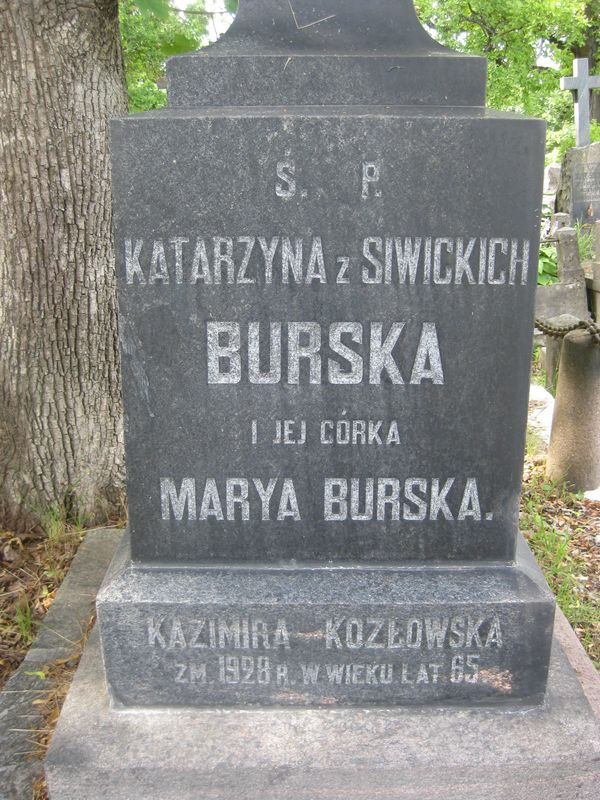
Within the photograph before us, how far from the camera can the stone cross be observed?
48.8ft

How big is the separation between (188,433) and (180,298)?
0.39 m

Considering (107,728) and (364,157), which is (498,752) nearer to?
(107,728)

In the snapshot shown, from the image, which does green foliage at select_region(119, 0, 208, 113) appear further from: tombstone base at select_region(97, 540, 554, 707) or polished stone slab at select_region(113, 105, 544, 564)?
tombstone base at select_region(97, 540, 554, 707)

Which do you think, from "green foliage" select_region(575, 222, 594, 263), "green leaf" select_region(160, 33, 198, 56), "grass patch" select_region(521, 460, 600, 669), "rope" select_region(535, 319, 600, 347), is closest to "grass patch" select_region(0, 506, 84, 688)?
"green leaf" select_region(160, 33, 198, 56)

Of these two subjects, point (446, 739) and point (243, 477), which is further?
point (243, 477)

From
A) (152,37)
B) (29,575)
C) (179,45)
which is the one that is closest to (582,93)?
(152,37)

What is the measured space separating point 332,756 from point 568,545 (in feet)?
8.17

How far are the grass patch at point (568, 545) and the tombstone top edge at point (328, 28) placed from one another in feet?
7.97

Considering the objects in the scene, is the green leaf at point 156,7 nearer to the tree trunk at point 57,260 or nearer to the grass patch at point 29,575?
the tree trunk at point 57,260

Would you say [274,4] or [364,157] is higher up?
[274,4]

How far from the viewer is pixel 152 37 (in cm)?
934

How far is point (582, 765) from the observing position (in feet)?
6.93

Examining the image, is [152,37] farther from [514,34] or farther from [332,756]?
[514,34]

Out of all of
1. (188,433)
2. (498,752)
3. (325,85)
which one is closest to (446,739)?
(498,752)
